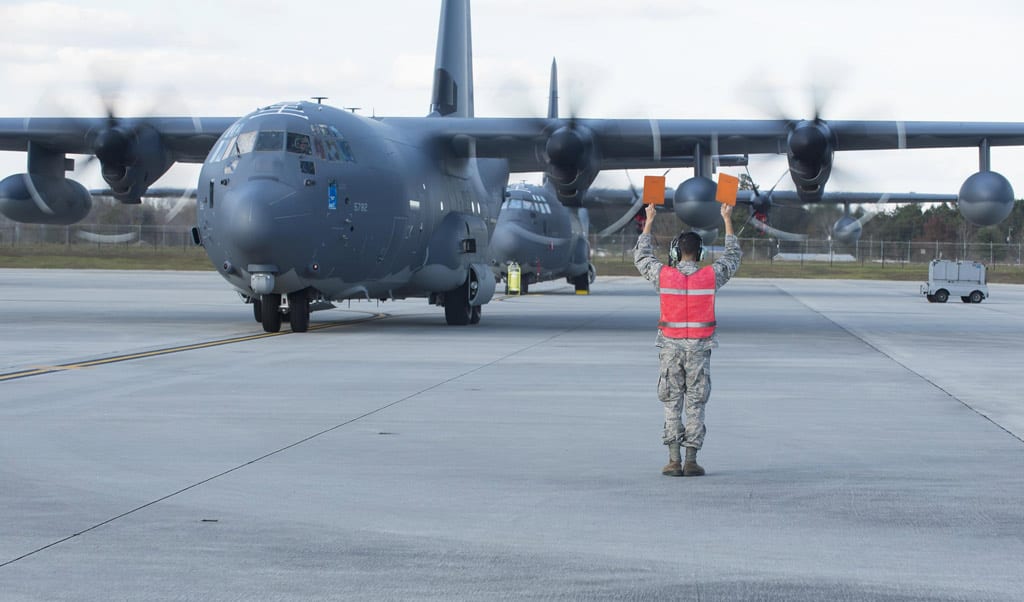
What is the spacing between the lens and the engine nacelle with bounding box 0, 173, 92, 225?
26.4 metres

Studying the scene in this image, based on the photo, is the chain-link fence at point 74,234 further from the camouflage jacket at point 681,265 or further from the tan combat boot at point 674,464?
the tan combat boot at point 674,464

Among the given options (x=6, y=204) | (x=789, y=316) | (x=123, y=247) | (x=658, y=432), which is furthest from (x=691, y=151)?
(x=123, y=247)

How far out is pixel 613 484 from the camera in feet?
26.4

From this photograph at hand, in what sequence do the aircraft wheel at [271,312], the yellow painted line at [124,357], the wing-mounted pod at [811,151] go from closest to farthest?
the yellow painted line at [124,357], the aircraft wheel at [271,312], the wing-mounted pod at [811,151]

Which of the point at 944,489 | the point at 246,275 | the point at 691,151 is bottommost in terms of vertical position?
the point at 944,489

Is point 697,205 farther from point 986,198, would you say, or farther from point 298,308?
point 298,308

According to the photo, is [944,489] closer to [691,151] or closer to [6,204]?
[691,151]

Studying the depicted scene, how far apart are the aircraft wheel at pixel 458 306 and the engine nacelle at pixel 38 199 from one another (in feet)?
28.6

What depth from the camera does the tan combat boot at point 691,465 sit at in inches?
331

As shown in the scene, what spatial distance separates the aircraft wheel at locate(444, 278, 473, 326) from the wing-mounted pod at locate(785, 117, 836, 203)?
23.8 feet

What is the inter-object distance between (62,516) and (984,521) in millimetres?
5224

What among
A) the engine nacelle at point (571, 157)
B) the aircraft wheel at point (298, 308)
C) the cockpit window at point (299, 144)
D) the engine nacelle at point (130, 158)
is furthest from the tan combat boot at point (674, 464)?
the engine nacelle at point (130, 158)

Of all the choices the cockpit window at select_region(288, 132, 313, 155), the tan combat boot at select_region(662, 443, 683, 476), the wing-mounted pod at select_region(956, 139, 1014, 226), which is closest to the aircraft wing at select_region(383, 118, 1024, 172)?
the wing-mounted pod at select_region(956, 139, 1014, 226)

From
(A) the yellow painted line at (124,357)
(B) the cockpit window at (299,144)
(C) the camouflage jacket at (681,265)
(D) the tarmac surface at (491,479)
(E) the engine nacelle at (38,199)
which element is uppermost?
(B) the cockpit window at (299,144)
